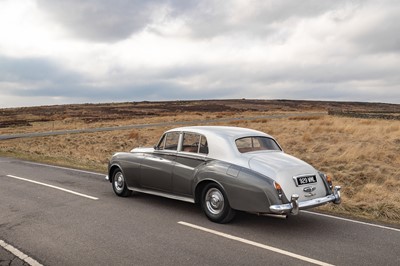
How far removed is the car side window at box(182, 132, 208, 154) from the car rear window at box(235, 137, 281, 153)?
672mm

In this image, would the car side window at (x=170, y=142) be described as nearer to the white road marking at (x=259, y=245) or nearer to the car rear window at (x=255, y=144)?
the car rear window at (x=255, y=144)

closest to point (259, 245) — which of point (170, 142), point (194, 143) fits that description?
point (194, 143)

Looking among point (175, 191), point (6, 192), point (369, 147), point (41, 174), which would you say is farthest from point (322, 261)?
point (369, 147)

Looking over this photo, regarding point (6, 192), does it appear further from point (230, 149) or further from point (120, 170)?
point (230, 149)

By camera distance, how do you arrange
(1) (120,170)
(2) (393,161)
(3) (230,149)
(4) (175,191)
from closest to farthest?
(3) (230,149)
(4) (175,191)
(1) (120,170)
(2) (393,161)

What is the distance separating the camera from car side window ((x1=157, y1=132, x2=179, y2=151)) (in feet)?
26.2

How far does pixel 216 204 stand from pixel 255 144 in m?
1.50

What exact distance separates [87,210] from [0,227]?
1659mm

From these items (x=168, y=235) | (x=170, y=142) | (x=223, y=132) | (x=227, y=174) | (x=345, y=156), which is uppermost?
(x=223, y=132)

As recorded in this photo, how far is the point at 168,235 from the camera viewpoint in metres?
6.21

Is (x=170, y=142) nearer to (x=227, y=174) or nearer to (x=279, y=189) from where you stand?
(x=227, y=174)

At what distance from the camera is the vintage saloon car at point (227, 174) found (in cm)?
633

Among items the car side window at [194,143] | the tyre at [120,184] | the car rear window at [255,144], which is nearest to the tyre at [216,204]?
the car side window at [194,143]

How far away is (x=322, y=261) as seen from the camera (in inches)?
203
